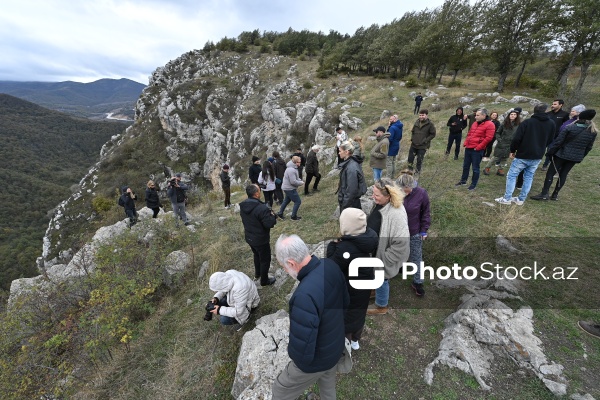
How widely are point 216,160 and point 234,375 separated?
3949cm

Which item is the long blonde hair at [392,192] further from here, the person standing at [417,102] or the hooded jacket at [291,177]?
the person standing at [417,102]

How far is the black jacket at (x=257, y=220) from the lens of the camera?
185 inches

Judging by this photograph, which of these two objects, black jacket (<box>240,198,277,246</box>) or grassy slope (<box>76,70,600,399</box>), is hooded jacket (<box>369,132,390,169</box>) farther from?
black jacket (<box>240,198,277,246</box>)

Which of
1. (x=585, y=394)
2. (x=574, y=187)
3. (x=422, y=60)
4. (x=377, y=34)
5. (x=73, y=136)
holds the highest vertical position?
(x=377, y=34)

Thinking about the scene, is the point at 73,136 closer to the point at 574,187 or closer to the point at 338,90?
the point at 338,90

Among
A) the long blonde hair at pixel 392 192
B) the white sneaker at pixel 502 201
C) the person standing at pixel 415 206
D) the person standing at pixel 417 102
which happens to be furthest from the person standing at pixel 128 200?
the person standing at pixel 417 102

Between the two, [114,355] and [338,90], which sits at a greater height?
[338,90]

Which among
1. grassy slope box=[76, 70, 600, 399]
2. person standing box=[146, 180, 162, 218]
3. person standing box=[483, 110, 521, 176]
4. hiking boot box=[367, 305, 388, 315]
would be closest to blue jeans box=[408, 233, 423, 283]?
grassy slope box=[76, 70, 600, 399]

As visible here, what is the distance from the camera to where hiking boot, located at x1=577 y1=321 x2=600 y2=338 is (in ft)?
10.8

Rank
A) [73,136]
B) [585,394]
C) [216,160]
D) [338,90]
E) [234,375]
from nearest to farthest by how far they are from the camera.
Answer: [585,394] → [234,375] → [338,90] → [216,160] → [73,136]

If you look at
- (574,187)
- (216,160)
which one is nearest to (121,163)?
(216,160)

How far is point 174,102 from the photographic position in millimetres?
49500

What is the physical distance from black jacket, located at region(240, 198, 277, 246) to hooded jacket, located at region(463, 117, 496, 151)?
5.60 meters

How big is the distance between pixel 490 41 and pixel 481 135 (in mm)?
25518
